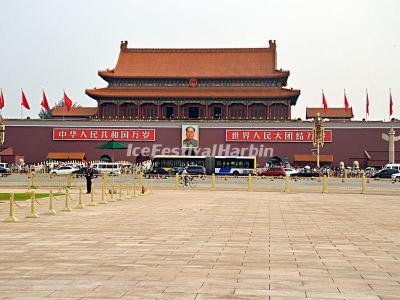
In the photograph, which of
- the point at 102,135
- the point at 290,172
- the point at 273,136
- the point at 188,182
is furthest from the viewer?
the point at 102,135

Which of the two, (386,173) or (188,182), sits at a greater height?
(386,173)

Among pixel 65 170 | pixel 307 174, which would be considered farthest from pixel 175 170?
pixel 307 174

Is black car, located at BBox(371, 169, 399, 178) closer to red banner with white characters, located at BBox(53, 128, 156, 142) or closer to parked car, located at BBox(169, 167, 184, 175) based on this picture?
parked car, located at BBox(169, 167, 184, 175)

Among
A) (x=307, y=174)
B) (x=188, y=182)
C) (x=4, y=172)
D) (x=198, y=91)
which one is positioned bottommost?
(x=188, y=182)

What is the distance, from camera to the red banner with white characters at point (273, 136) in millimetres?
52625

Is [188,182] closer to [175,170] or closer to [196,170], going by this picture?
[196,170]

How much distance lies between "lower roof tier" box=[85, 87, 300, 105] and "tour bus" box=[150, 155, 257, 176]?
320 inches

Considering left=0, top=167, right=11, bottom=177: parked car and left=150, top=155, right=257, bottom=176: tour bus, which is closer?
left=0, top=167, right=11, bottom=177: parked car

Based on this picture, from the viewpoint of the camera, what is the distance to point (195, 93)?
Answer: 55.8 m

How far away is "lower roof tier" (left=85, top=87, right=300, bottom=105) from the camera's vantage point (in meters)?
54.7

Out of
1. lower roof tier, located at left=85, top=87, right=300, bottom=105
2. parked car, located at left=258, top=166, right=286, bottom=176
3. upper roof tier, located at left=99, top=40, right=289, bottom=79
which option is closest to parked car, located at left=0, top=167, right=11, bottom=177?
lower roof tier, located at left=85, top=87, right=300, bottom=105

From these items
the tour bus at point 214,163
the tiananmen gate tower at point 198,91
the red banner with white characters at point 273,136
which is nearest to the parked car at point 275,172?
the tour bus at point 214,163

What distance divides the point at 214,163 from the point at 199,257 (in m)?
40.3

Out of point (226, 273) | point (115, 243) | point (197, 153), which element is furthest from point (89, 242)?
point (197, 153)
